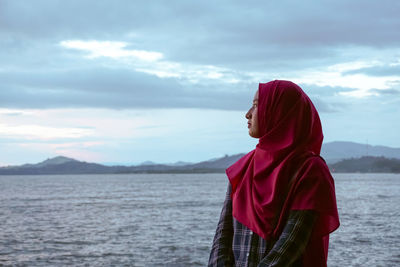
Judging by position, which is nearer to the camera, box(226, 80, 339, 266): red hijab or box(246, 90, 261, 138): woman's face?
box(226, 80, 339, 266): red hijab

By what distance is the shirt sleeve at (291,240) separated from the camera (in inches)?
81.9

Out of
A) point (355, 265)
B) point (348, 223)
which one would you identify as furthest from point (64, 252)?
point (348, 223)

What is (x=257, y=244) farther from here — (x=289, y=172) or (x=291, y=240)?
(x=289, y=172)

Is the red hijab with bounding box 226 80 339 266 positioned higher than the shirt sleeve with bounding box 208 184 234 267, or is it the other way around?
the red hijab with bounding box 226 80 339 266

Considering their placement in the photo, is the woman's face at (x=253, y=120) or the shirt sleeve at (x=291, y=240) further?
the woman's face at (x=253, y=120)

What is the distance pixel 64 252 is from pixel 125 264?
3.76 metres

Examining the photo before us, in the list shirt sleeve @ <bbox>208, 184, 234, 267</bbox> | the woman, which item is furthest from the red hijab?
shirt sleeve @ <bbox>208, 184, 234, 267</bbox>

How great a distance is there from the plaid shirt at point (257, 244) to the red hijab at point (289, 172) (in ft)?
0.15

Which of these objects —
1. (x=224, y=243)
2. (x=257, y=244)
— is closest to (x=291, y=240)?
(x=257, y=244)

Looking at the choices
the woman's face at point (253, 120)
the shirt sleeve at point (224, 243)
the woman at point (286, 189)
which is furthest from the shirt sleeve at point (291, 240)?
the woman's face at point (253, 120)

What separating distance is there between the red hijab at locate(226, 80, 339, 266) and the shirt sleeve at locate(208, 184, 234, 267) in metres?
0.20

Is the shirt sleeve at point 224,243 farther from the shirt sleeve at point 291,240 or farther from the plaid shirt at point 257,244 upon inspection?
the shirt sleeve at point 291,240

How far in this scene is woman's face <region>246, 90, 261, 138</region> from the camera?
2.24 metres

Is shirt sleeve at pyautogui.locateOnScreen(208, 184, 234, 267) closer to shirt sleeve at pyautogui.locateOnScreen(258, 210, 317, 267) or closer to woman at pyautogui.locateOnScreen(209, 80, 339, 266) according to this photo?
woman at pyautogui.locateOnScreen(209, 80, 339, 266)
